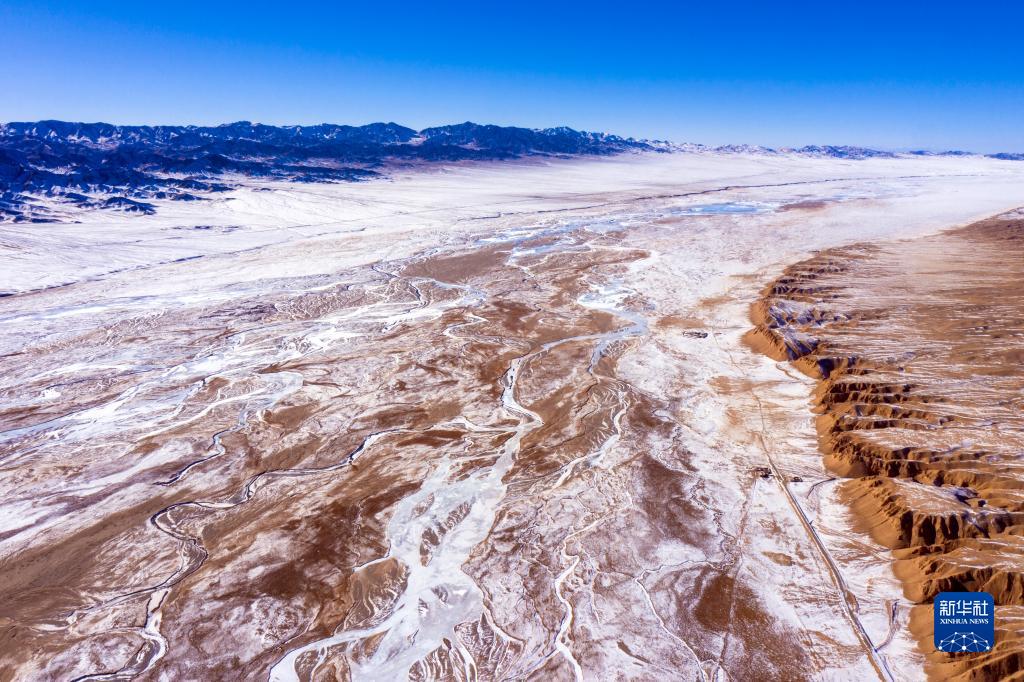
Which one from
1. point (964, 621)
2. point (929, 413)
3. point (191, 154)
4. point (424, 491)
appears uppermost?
point (191, 154)

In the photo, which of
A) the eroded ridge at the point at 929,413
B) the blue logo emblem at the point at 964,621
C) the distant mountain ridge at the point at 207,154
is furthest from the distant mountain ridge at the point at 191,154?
the blue logo emblem at the point at 964,621

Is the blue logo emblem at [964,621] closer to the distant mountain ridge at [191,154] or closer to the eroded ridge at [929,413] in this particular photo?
the eroded ridge at [929,413]

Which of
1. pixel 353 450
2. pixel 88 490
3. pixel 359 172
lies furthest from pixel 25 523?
pixel 359 172

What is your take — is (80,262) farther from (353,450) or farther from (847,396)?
(847,396)

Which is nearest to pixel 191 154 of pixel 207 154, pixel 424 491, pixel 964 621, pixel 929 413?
pixel 207 154

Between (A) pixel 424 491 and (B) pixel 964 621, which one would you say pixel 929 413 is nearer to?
(B) pixel 964 621

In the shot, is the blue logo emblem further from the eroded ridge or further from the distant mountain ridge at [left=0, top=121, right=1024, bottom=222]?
the distant mountain ridge at [left=0, top=121, right=1024, bottom=222]
